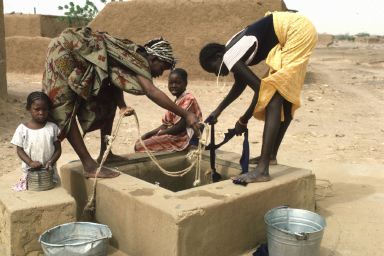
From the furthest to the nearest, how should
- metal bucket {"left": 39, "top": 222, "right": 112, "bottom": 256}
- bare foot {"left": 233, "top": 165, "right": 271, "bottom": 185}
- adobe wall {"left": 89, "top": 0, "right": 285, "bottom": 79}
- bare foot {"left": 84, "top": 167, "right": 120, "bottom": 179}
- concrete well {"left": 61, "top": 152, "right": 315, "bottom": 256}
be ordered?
adobe wall {"left": 89, "top": 0, "right": 285, "bottom": 79} → bare foot {"left": 84, "top": 167, "right": 120, "bottom": 179} → bare foot {"left": 233, "top": 165, "right": 271, "bottom": 185} → concrete well {"left": 61, "top": 152, "right": 315, "bottom": 256} → metal bucket {"left": 39, "top": 222, "right": 112, "bottom": 256}

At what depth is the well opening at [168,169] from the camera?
11.8 ft

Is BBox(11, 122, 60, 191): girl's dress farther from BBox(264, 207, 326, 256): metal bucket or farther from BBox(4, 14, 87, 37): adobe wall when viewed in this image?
BBox(4, 14, 87, 37): adobe wall

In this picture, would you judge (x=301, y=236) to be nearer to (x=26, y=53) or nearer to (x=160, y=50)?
(x=160, y=50)

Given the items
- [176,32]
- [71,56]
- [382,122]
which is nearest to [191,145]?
[71,56]

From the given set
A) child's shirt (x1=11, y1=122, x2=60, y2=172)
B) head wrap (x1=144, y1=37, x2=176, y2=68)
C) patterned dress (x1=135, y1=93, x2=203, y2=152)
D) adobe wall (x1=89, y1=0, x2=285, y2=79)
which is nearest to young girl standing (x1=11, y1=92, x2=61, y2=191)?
child's shirt (x1=11, y1=122, x2=60, y2=172)

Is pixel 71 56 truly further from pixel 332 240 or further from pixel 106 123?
pixel 332 240

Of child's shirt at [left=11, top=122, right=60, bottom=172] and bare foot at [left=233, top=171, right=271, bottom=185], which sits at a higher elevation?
child's shirt at [left=11, top=122, right=60, bottom=172]

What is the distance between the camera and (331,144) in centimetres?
630

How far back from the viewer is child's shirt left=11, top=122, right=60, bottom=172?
296 cm

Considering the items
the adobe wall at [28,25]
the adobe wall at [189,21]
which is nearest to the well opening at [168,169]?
the adobe wall at [189,21]

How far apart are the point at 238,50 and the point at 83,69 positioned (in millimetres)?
1095

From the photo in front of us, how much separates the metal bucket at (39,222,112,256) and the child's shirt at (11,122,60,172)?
589 mm

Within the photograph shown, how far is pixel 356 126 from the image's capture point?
7.64 m

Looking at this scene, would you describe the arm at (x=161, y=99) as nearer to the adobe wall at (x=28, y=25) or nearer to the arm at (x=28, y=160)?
the arm at (x=28, y=160)
